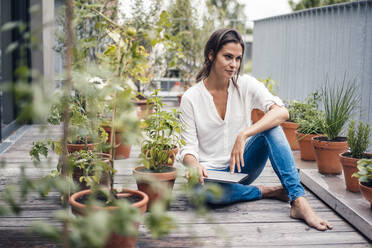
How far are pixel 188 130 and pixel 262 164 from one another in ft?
1.73

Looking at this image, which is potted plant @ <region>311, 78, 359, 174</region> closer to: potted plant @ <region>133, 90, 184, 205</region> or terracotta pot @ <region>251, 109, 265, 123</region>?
potted plant @ <region>133, 90, 184, 205</region>

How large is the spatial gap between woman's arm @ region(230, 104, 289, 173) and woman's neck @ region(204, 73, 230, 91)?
0.38 metres

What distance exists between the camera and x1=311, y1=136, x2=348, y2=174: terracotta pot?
9.73 ft

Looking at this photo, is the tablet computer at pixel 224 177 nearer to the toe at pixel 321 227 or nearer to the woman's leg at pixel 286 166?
the woman's leg at pixel 286 166

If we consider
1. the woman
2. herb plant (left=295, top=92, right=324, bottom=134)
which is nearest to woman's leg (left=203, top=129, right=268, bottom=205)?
the woman

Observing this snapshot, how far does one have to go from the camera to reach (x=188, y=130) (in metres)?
2.56

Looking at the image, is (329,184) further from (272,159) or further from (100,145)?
(100,145)

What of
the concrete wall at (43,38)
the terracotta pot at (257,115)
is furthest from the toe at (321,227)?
the concrete wall at (43,38)

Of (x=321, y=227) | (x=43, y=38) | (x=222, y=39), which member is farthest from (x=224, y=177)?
(x=43, y=38)

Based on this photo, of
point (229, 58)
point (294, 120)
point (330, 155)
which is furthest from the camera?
point (294, 120)

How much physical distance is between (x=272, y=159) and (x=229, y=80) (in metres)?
0.64

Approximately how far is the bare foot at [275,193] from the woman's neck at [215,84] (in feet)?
2.34

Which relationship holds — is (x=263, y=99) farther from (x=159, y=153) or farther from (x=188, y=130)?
(x=159, y=153)

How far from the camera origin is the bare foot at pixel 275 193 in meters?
2.64
